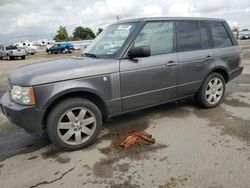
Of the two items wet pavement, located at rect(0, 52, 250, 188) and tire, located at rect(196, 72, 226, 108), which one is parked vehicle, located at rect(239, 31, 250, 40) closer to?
tire, located at rect(196, 72, 226, 108)

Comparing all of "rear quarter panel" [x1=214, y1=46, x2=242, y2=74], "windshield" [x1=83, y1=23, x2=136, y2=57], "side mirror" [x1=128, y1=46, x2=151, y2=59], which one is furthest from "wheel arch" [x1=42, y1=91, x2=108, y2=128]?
"rear quarter panel" [x1=214, y1=46, x2=242, y2=74]

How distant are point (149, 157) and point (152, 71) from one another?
4.87 feet

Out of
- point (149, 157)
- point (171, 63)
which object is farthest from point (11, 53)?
point (149, 157)

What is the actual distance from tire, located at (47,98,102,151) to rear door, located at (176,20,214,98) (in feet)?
5.95

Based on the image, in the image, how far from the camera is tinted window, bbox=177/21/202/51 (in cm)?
471

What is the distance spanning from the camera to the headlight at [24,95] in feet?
11.0

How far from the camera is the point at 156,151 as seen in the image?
3.62m

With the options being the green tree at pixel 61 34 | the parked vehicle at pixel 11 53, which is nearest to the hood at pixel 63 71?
the parked vehicle at pixel 11 53

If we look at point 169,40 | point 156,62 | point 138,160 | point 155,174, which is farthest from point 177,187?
point 169,40

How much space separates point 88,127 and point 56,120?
54cm

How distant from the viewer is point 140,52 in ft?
12.8

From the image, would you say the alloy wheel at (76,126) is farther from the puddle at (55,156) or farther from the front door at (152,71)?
the front door at (152,71)

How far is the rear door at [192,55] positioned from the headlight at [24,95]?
8.52ft

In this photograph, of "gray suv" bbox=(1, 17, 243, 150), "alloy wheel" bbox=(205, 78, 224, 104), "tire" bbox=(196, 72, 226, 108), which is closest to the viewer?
"gray suv" bbox=(1, 17, 243, 150)
